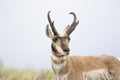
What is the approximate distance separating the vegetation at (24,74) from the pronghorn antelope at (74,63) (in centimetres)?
370

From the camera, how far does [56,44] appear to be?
1386 cm

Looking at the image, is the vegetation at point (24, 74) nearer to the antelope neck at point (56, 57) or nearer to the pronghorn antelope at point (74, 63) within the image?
the pronghorn antelope at point (74, 63)

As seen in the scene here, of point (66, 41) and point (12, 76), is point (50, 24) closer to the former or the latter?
point (66, 41)

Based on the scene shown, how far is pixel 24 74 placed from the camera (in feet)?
62.5

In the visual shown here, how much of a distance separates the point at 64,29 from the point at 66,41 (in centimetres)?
78

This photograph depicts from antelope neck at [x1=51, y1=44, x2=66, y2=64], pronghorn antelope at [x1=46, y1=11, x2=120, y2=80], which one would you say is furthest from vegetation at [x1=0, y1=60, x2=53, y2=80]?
antelope neck at [x1=51, y1=44, x2=66, y2=64]

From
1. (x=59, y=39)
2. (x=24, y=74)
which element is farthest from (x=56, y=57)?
(x=24, y=74)

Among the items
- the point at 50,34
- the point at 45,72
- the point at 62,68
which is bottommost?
the point at 45,72

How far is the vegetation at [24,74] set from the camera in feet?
61.6

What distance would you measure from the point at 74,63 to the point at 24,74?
4.78 metres

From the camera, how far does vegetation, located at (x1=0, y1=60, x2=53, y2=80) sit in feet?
61.6

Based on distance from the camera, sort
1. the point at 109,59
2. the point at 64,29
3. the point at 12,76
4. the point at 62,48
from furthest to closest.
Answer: the point at 12,76, the point at 109,59, the point at 64,29, the point at 62,48

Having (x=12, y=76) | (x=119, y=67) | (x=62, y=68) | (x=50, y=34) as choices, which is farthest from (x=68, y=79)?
(x=12, y=76)

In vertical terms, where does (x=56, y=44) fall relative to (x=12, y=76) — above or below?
above
